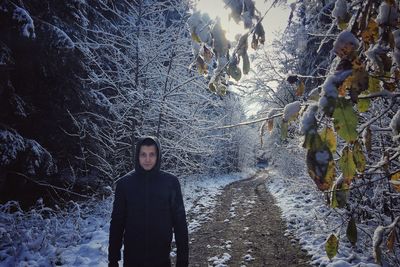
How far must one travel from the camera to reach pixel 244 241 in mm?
8312

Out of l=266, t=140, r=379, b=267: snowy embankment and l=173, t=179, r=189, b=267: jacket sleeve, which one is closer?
l=173, t=179, r=189, b=267: jacket sleeve

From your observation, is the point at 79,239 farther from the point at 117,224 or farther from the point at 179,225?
the point at 179,225

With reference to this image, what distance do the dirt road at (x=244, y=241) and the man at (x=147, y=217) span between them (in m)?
3.88

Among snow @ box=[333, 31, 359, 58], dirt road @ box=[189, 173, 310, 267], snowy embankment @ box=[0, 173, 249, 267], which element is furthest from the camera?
dirt road @ box=[189, 173, 310, 267]

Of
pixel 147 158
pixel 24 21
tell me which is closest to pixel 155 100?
pixel 24 21

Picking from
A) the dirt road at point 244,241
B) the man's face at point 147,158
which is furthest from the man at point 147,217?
the dirt road at point 244,241

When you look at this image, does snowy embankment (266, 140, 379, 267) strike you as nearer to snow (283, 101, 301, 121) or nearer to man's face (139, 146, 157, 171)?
man's face (139, 146, 157, 171)

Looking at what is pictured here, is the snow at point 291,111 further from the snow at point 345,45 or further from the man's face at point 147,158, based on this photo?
the man's face at point 147,158

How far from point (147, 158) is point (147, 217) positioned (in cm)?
59

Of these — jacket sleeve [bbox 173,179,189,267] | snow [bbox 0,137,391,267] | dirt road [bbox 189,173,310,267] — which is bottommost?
dirt road [bbox 189,173,310,267]

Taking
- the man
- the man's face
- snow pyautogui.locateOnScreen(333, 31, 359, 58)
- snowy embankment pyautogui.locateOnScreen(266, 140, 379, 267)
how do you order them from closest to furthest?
1. snow pyautogui.locateOnScreen(333, 31, 359, 58)
2. the man
3. the man's face
4. snowy embankment pyautogui.locateOnScreen(266, 140, 379, 267)

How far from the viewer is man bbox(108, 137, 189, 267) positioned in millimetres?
3160

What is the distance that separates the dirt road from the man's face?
4.25 meters

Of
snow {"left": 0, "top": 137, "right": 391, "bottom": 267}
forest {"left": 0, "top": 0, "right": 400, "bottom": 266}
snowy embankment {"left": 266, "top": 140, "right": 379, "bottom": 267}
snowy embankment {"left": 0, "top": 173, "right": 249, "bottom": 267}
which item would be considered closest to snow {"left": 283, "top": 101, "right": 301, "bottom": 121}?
forest {"left": 0, "top": 0, "right": 400, "bottom": 266}
